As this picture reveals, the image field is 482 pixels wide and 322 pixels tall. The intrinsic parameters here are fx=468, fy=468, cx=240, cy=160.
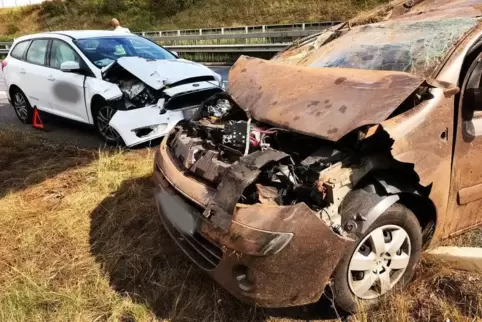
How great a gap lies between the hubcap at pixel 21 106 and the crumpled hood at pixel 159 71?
2.71 metres

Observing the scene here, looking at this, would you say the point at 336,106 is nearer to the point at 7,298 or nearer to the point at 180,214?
the point at 180,214

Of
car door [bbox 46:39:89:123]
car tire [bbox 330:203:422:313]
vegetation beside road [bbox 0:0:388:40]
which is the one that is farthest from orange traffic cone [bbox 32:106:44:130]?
vegetation beside road [bbox 0:0:388:40]

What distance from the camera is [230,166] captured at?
2.69m

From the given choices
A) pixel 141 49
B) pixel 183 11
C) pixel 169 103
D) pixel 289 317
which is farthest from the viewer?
pixel 183 11

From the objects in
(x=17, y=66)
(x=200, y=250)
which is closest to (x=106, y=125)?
(x=17, y=66)

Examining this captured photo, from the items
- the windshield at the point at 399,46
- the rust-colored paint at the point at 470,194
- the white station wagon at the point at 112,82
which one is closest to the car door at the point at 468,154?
the rust-colored paint at the point at 470,194

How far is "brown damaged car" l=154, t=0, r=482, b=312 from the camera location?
2373 mm

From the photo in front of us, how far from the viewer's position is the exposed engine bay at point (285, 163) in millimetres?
2455

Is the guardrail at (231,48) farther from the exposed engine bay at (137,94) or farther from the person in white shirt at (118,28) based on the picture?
the exposed engine bay at (137,94)

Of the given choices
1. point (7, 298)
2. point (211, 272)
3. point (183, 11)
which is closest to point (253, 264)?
point (211, 272)

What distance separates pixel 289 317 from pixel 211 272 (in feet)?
1.91

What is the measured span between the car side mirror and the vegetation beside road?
17.8 metres

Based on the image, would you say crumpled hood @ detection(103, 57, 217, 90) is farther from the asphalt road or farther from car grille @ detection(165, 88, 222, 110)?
the asphalt road

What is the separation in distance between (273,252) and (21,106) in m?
7.47
